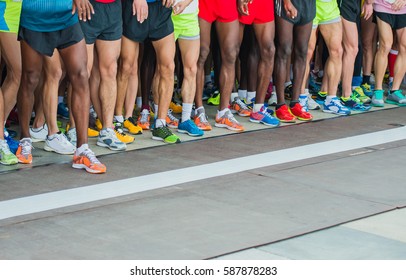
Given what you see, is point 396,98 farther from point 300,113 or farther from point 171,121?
point 171,121

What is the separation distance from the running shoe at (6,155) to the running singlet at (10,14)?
1.02m

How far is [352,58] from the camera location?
38.5 ft

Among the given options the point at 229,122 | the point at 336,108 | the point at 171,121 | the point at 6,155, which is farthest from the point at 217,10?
the point at 6,155

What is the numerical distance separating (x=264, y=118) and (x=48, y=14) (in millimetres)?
3256

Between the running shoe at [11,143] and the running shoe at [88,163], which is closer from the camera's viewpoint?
the running shoe at [88,163]

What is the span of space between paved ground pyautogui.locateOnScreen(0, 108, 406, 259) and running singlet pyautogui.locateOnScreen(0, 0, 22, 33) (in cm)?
127

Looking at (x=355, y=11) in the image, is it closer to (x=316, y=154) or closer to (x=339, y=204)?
(x=316, y=154)

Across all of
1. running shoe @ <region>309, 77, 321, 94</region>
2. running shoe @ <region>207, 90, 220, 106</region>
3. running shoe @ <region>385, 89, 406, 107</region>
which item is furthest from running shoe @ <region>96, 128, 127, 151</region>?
running shoe @ <region>385, 89, 406, 107</region>

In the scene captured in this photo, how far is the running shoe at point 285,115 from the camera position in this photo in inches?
424

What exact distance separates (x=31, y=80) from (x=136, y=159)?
1197mm

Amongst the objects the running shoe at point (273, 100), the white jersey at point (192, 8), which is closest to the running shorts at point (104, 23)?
the white jersey at point (192, 8)

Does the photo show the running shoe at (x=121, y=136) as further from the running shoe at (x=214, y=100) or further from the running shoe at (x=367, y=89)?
the running shoe at (x=367, y=89)

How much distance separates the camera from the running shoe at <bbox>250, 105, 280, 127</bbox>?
10.6m

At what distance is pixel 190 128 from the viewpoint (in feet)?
32.8
